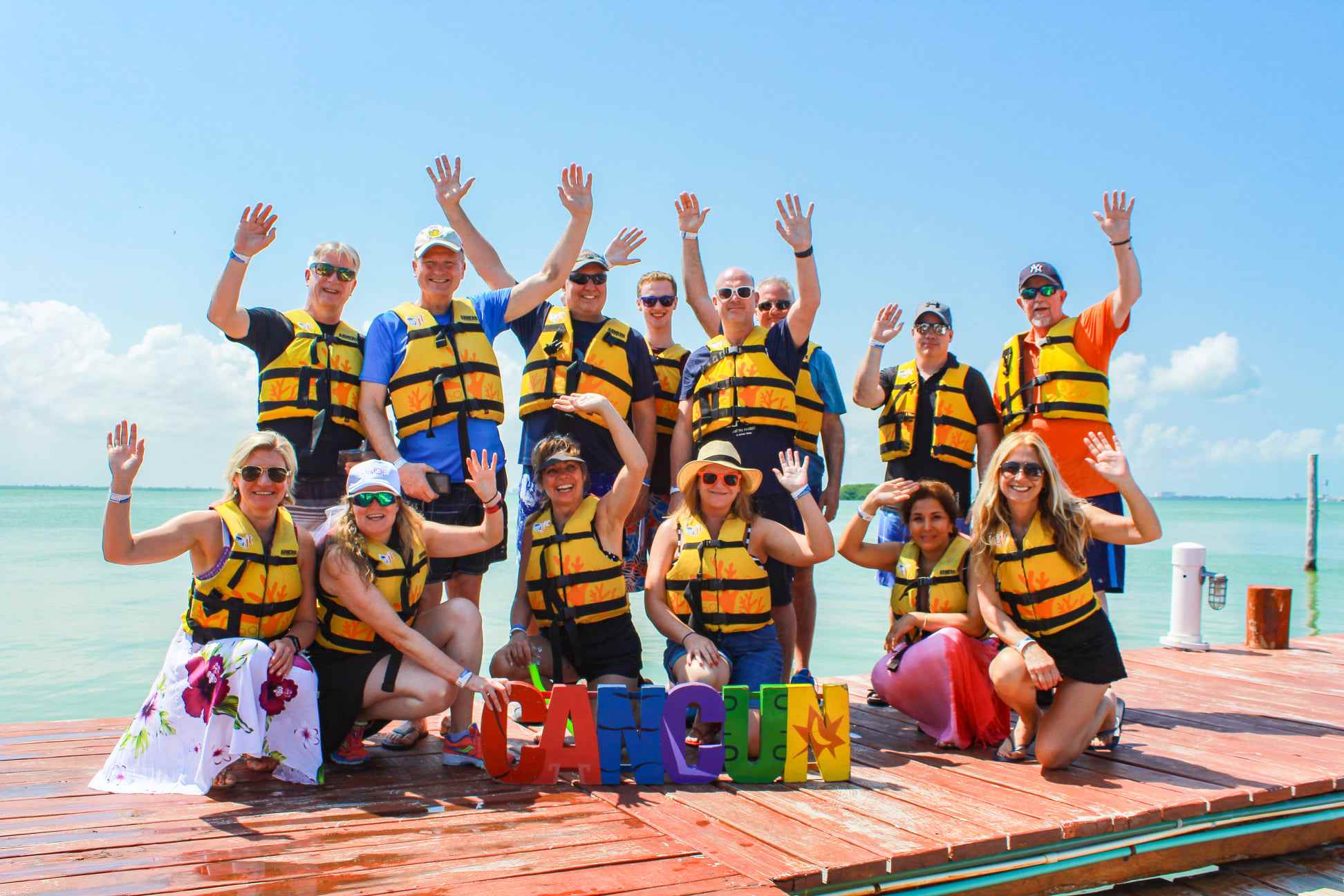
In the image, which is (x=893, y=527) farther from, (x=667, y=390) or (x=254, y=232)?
(x=254, y=232)

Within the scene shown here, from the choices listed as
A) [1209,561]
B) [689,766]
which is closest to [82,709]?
[689,766]

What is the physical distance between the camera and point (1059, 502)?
4.81m

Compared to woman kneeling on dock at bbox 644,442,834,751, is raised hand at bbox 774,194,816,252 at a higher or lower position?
higher

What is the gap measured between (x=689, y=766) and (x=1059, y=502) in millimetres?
2194

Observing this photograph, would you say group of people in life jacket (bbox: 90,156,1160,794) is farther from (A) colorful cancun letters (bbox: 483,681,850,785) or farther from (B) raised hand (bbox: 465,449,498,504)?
(A) colorful cancun letters (bbox: 483,681,850,785)

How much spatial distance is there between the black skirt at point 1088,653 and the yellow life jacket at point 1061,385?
4.85 feet

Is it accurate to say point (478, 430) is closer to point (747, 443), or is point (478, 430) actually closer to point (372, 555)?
point (372, 555)

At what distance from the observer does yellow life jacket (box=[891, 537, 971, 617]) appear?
17.4ft

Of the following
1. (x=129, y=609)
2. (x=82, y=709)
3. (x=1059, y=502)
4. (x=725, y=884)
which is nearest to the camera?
(x=725, y=884)

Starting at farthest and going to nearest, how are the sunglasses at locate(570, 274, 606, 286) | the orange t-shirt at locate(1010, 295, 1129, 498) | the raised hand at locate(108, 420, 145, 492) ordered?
the orange t-shirt at locate(1010, 295, 1129, 498) < the sunglasses at locate(570, 274, 606, 286) < the raised hand at locate(108, 420, 145, 492)

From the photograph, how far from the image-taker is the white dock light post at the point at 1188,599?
862cm

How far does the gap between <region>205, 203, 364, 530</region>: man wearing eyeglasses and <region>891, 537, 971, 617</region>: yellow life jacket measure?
3050mm

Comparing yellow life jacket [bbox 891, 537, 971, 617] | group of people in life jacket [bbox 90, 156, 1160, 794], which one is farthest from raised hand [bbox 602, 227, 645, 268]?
yellow life jacket [bbox 891, 537, 971, 617]

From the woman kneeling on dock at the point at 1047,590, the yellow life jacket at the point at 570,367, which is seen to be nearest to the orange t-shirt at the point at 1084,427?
the woman kneeling on dock at the point at 1047,590
